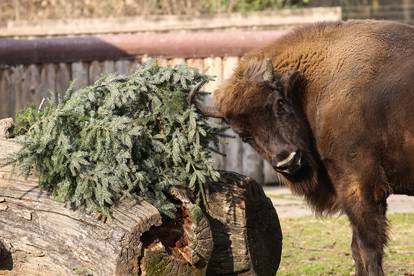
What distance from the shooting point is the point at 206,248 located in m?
6.61

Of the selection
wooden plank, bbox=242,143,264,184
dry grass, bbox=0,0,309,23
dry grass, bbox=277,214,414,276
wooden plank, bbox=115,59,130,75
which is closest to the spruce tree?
dry grass, bbox=277,214,414,276

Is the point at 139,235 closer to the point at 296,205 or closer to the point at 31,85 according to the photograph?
the point at 296,205

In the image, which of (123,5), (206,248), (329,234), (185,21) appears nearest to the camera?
(206,248)

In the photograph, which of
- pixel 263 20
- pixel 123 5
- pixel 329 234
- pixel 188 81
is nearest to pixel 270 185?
pixel 263 20

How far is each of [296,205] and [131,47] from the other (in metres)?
3.13

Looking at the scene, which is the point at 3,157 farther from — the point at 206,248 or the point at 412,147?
the point at 412,147

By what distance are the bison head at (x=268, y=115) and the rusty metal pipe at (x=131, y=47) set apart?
6060 mm

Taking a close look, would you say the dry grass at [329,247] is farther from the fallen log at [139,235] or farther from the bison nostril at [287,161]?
the bison nostril at [287,161]

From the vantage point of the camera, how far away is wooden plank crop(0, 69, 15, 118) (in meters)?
13.5

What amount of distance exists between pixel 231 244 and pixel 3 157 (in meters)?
1.71

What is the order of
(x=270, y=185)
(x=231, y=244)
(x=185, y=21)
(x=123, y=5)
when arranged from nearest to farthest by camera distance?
(x=231, y=244), (x=270, y=185), (x=185, y=21), (x=123, y=5)

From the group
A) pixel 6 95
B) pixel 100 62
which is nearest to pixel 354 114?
pixel 100 62

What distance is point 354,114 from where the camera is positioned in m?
7.01

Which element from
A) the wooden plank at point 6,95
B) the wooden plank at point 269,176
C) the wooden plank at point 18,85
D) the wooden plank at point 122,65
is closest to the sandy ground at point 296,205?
the wooden plank at point 269,176
